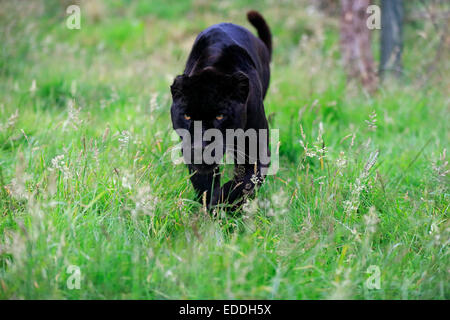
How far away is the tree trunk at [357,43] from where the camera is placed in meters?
5.91

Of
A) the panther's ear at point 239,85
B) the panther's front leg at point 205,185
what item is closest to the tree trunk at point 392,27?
the panther's ear at point 239,85

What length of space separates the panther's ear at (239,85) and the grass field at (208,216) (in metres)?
0.44

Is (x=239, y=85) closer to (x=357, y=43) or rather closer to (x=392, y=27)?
(x=357, y=43)

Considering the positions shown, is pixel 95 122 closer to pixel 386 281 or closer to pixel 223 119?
pixel 223 119

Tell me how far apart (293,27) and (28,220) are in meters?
8.24

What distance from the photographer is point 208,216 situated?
258cm

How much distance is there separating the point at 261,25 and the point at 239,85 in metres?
1.89
